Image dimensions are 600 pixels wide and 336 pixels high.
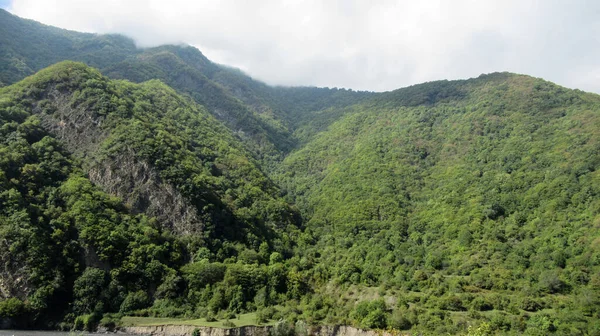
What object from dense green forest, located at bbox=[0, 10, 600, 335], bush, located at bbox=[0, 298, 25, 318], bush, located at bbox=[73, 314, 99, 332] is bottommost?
bush, located at bbox=[73, 314, 99, 332]

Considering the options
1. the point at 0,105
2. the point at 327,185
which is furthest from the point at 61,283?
the point at 327,185

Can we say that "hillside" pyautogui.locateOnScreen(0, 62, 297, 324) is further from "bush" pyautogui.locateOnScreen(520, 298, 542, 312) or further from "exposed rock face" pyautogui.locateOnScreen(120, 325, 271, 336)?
"bush" pyautogui.locateOnScreen(520, 298, 542, 312)

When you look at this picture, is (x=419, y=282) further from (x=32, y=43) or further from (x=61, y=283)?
(x=32, y=43)

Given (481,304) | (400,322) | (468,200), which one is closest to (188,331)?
Result: (400,322)

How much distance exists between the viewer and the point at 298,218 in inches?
5271

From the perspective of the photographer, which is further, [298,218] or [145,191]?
[298,218]

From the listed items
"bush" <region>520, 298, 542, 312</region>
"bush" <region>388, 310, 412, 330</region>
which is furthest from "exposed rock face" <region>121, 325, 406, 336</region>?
"bush" <region>520, 298, 542, 312</region>

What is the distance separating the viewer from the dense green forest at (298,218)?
77.3m

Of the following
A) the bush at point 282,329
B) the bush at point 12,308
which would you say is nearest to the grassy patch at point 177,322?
the bush at point 282,329

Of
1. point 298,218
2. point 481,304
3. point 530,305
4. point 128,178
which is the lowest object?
point 481,304

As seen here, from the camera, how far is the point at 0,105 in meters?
105

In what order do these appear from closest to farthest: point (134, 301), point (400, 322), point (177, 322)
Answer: point (400, 322) < point (177, 322) < point (134, 301)

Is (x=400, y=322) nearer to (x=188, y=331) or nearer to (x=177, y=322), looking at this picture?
(x=188, y=331)

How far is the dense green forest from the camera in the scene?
77.3 meters
